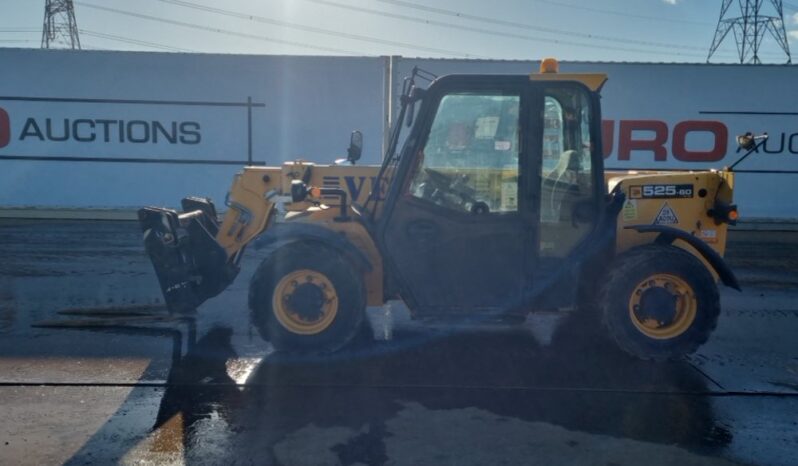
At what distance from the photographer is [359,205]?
6.02 meters

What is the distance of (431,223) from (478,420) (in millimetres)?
1633

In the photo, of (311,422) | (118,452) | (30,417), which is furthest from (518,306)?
(30,417)

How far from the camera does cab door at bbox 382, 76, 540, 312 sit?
5305mm

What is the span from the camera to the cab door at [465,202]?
17.4 ft

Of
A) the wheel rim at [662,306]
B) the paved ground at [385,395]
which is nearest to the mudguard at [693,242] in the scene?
the wheel rim at [662,306]

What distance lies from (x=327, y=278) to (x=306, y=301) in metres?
0.24

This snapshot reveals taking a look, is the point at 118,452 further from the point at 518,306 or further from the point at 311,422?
the point at 518,306

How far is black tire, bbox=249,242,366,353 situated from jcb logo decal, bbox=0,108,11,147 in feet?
33.9

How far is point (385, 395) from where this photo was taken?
478 cm

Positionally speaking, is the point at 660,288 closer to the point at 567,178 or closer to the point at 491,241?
the point at 567,178

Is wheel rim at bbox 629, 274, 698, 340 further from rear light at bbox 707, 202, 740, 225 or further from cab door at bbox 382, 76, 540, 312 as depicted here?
cab door at bbox 382, 76, 540, 312

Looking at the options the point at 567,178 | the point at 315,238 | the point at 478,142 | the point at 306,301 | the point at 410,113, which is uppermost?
the point at 410,113

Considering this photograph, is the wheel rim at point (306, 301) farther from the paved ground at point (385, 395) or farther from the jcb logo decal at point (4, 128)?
the jcb logo decal at point (4, 128)

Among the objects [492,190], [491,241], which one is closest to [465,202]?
[492,190]
